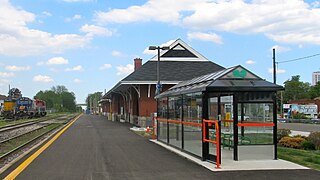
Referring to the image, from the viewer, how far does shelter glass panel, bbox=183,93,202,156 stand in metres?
13.0

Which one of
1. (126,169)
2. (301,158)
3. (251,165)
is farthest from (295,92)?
(126,169)

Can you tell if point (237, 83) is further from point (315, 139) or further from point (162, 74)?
point (162, 74)

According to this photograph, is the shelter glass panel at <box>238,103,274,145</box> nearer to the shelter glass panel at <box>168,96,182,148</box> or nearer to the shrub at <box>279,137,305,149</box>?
the shelter glass panel at <box>168,96,182,148</box>

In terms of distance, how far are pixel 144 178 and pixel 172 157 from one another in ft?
13.1

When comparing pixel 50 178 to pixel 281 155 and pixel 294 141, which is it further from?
pixel 294 141

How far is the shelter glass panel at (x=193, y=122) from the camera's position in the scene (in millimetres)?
13039

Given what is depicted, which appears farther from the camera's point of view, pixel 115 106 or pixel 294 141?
pixel 115 106

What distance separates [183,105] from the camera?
14961 mm

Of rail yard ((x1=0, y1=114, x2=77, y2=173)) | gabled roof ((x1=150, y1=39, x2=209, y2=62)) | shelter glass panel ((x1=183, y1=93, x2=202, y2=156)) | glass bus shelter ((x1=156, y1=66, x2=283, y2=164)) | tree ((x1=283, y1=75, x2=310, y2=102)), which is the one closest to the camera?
glass bus shelter ((x1=156, y1=66, x2=283, y2=164))

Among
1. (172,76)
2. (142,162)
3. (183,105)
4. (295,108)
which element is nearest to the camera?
(142,162)

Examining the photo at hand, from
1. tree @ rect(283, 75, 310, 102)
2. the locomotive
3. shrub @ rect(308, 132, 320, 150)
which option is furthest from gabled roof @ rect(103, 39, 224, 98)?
tree @ rect(283, 75, 310, 102)

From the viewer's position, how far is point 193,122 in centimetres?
1377

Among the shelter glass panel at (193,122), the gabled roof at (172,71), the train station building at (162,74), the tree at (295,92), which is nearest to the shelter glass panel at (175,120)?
the shelter glass panel at (193,122)

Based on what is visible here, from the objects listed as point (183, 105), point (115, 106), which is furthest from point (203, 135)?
point (115, 106)
